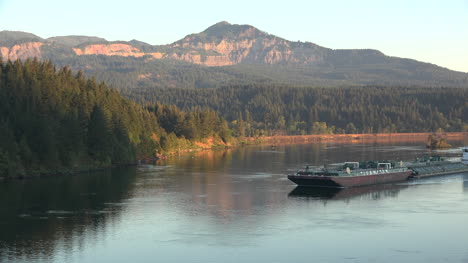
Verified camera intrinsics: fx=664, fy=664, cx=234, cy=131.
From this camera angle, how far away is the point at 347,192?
411 ft

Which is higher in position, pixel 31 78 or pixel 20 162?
pixel 31 78

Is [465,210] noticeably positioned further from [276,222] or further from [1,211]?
[1,211]

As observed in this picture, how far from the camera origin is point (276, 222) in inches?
3602

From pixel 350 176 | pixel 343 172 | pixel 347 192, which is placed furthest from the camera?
pixel 343 172

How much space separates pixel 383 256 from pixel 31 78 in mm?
128745

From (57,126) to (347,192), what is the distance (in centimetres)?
6972

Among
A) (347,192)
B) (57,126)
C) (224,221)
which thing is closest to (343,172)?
(347,192)

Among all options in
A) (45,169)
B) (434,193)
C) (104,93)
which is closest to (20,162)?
(45,169)

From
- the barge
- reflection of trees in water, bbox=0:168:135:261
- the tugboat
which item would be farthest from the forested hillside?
the tugboat

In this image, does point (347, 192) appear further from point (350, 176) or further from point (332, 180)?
point (350, 176)

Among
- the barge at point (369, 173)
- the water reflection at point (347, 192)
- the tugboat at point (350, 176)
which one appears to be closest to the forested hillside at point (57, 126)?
the barge at point (369, 173)

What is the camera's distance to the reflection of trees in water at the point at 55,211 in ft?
255

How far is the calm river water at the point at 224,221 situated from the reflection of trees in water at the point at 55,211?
15cm

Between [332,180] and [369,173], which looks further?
[369,173]
